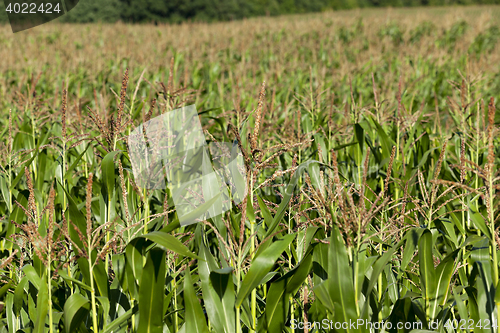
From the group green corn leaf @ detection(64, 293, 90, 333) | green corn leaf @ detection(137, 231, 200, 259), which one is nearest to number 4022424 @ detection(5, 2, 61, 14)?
green corn leaf @ detection(64, 293, 90, 333)

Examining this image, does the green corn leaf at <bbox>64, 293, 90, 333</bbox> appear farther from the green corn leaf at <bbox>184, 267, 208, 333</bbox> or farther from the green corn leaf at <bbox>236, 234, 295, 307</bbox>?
the green corn leaf at <bbox>236, 234, 295, 307</bbox>

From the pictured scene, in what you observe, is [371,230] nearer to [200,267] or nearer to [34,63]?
[200,267]

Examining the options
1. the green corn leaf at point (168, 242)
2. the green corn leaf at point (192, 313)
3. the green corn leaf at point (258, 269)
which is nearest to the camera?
the green corn leaf at point (168, 242)

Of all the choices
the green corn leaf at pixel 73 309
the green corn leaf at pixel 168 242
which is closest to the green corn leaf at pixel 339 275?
the green corn leaf at pixel 168 242

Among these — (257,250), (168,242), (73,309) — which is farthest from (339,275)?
(73,309)

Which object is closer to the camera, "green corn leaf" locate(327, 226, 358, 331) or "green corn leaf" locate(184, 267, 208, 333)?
"green corn leaf" locate(327, 226, 358, 331)

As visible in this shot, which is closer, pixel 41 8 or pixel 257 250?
pixel 257 250

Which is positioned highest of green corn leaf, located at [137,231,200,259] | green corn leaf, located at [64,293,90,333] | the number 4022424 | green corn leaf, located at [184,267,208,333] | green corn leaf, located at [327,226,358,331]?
the number 4022424

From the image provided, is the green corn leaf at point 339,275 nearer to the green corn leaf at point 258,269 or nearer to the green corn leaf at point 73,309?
the green corn leaf at point 258,269

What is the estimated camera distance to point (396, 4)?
6022 centimetres

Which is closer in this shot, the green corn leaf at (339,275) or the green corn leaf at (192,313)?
the green corn leaf at (339,275)

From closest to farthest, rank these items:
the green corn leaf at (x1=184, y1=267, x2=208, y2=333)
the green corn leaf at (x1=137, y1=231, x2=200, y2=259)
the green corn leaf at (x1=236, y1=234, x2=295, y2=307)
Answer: the green corn leaf at (x1=137, y1=231, x2=200, y2=259), the green corn leaf at (x1=236, y1=234, x2=295, y2=307), the green corn leaf at (x1=184, y1=267, x2=208, y2=333)

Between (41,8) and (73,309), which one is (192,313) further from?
(41,8)

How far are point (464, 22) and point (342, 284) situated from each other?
15745mm
